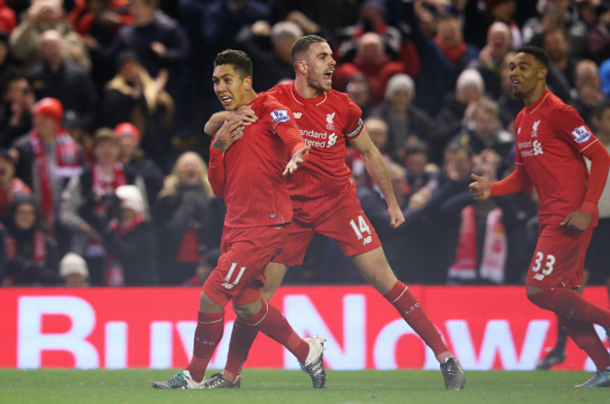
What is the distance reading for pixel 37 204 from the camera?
9.38m

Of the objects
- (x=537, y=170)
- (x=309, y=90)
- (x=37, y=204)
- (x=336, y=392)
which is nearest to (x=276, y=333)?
(x=336, y=392)

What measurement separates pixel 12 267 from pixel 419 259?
408cm

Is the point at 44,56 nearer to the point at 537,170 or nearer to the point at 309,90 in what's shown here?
the point at 309,90

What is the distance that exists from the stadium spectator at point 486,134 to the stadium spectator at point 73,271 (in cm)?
410

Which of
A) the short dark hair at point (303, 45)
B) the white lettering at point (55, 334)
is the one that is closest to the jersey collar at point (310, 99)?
the short dark hair at point (303, 45)

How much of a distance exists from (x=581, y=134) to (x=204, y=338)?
Result: 9.69 ft

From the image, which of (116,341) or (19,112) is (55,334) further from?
(19,112)

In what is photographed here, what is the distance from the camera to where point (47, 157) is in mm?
9922

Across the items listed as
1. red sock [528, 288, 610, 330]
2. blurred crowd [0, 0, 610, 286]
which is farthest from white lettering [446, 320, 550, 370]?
red sock [528, 288, 610, 330]

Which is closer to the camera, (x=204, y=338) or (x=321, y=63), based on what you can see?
(x=204, y=338)

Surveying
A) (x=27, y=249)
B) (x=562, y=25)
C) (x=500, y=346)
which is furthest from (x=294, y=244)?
(x=562, y=25)

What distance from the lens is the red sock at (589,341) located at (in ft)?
21.4


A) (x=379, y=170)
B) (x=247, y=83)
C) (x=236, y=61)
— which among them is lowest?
(x=379, y=170)

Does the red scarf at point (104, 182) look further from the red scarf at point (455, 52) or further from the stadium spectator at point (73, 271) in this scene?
the red scarf at point (455, 52)
